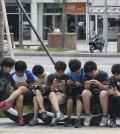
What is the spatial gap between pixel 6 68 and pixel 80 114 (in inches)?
57.8

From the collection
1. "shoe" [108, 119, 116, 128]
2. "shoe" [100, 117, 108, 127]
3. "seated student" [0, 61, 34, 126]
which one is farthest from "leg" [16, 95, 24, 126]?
"shoe" [108, 119, 116, 128]

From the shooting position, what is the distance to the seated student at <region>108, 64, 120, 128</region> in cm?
945

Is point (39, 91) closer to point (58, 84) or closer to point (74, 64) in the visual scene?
point (58, 84)

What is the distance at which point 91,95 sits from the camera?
31.7ft

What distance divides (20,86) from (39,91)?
367 mm

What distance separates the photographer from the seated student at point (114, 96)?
9.45 m

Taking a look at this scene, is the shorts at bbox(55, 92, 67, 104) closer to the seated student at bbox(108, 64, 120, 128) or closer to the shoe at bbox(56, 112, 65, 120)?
the shoe at bbox(56, 112, 65, 120)

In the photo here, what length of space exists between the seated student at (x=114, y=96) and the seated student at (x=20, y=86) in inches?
54.3

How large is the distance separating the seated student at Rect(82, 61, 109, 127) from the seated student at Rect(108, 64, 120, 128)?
0.08 metres

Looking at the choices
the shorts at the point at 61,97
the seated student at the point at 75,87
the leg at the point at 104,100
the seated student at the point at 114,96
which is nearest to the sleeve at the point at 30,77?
the shorts at the point at 61,97
